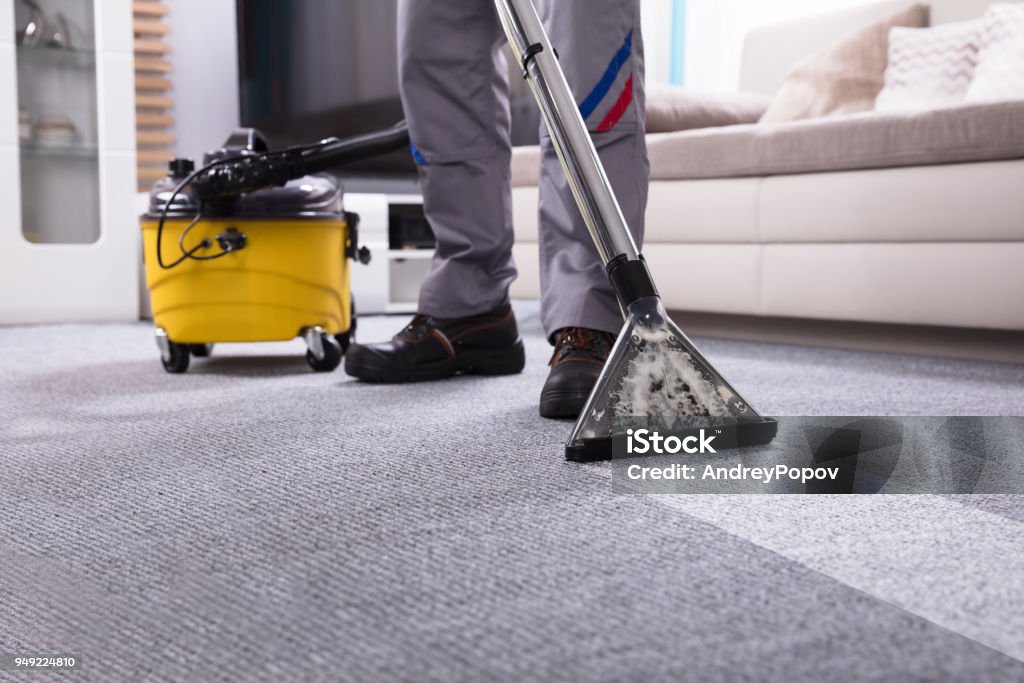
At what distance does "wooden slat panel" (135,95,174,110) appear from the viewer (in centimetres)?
342

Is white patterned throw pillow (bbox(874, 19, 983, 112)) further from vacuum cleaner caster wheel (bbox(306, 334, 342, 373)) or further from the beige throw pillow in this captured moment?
vacuum cleaner caster wheel (bbox(306, 334, 342, 373))

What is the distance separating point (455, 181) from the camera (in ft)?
4.51

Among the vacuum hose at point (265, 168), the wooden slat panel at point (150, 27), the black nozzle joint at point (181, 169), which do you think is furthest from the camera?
the wooden slat panel at point (150, 27)

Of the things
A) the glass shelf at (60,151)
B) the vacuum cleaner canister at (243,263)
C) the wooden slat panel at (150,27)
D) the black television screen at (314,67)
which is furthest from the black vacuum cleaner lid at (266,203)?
the wooden slat panel at (150,27)

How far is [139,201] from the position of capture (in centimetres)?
282

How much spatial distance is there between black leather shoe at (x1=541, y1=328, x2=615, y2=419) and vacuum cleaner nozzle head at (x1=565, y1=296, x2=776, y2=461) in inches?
8.4

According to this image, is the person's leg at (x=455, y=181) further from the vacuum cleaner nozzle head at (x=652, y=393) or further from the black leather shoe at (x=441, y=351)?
the vacuum cleaner nozzle head at (x=652, y=393)

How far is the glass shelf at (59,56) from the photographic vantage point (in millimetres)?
2719

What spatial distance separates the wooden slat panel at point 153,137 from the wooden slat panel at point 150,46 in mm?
271

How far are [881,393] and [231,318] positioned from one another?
94 cm

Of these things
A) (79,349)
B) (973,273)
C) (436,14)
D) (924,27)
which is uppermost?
(924,27)

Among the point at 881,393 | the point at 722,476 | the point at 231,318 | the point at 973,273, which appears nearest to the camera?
the point at 722,476

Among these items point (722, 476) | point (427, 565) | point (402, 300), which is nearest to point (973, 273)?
point (722, 476)

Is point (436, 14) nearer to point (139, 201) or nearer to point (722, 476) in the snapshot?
point (722, 476)
